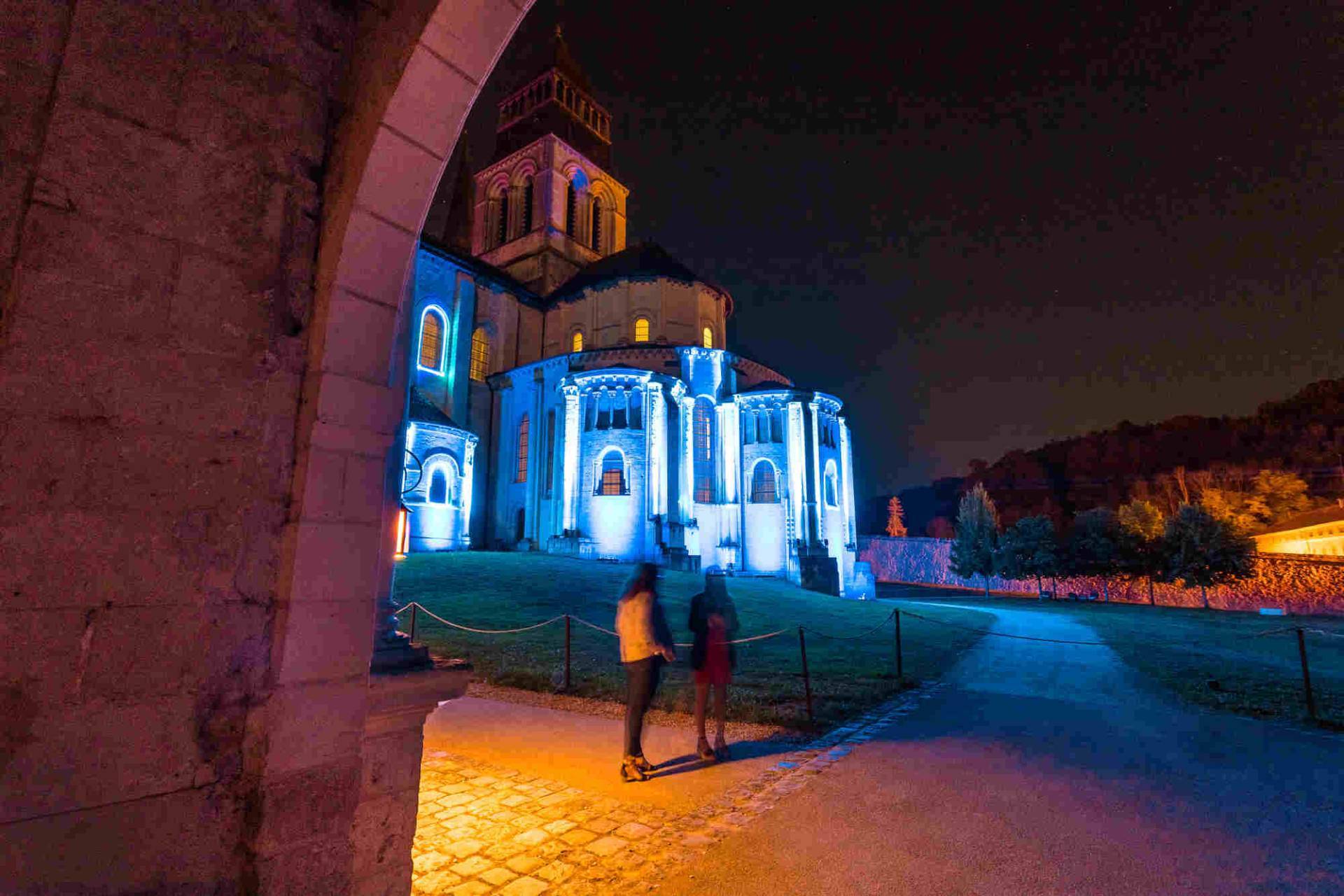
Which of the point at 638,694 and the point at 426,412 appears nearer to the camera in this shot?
the point at 638,694

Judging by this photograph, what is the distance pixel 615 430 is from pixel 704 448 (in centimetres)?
549

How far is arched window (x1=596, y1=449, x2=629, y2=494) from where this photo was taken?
29.7m

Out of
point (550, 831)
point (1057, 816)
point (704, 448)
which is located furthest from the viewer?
point (704, 448)

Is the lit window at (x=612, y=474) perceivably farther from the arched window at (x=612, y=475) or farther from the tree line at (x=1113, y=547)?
the tree line at (x=1113, y=547)

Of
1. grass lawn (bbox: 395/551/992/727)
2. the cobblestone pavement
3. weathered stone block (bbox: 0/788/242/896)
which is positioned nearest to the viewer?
weathered stone block (bbox: 0/788/242/896)

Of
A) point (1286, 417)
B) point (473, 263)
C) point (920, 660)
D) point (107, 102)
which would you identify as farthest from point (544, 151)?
point (1286, 417)

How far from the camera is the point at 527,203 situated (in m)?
42.3

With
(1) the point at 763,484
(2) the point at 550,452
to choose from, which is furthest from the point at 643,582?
(1) the point at 763,484

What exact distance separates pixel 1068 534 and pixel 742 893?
42.4 meters

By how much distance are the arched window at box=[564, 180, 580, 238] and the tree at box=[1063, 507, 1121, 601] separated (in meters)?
37.9

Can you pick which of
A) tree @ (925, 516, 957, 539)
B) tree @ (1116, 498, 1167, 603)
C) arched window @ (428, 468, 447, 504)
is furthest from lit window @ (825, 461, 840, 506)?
tree @ (925, 516, 957, 539)

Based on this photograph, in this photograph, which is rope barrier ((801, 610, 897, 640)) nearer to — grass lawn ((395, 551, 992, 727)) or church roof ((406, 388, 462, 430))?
grass lawn ((395, 551, 992, 727))

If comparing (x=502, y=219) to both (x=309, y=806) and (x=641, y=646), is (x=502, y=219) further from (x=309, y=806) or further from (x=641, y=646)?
(x=309, y=806)

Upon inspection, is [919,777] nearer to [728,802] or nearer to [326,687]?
[728,802]
